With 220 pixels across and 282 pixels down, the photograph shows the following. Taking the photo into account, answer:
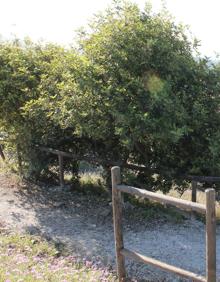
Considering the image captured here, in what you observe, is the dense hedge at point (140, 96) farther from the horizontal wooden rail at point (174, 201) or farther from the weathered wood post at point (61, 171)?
the horizontal wooden rail at point (174, 201)

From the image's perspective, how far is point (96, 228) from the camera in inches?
284

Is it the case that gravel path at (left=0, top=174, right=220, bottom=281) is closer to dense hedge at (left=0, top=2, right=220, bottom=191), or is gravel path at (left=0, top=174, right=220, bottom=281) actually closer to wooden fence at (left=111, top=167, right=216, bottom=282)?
wooden fence at (left=111, top=167, right=216, bottom=282)

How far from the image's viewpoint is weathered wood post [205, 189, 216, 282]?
4.10 meters

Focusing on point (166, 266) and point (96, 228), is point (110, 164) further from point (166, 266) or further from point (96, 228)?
point (166, 266)

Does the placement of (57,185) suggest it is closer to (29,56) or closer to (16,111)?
(16,111)

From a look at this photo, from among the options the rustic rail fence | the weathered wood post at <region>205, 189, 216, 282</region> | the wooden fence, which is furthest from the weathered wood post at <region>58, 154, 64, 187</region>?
A: the weathered wood post at <region>205, 189, 216, 282</region>

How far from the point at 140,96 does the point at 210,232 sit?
10.7 ft

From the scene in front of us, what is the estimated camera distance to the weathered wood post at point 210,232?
410cm

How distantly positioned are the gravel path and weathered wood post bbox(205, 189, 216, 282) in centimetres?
125

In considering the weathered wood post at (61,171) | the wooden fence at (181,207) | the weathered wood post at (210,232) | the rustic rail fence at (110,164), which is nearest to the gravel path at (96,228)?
the weathered wood post at (61,171)

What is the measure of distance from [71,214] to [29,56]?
10.8ft

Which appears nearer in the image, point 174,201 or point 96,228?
point 174,201

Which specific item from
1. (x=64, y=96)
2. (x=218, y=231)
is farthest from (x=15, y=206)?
(x=218, y=231)

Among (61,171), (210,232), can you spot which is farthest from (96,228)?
(210,232)
